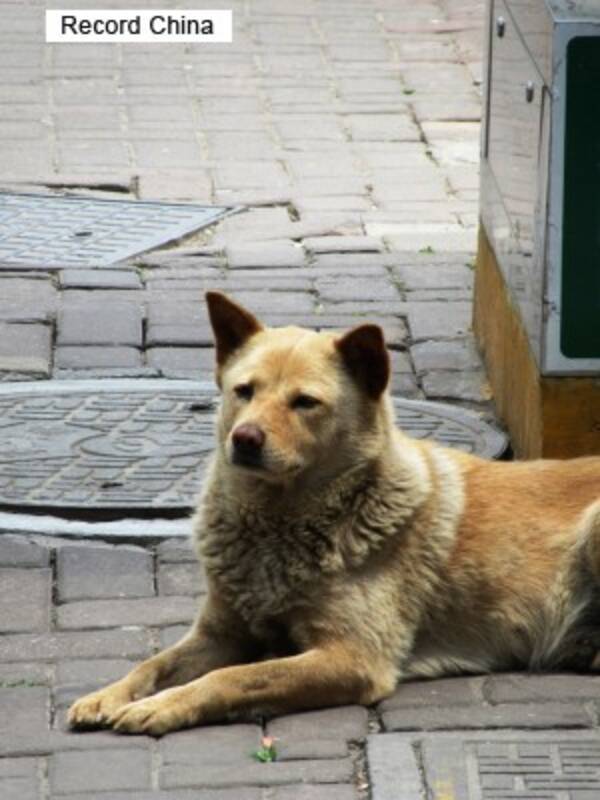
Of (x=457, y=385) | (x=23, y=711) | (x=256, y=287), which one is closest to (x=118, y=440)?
(x=457, y=385)

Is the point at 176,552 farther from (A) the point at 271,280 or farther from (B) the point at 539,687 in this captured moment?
(A) the point at 271,280

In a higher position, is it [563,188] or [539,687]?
[563,188]

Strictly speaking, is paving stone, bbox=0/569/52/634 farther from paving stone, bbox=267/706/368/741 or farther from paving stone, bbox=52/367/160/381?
paving stone, bbox=52/367/160/381

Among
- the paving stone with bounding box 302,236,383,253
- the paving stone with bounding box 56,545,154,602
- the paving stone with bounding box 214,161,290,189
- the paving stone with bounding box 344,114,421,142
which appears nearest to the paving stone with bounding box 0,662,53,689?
the paving stone with bounding box 56,545,154,602

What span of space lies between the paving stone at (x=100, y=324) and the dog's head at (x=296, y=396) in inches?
111

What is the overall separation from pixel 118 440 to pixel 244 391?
6.41 feet

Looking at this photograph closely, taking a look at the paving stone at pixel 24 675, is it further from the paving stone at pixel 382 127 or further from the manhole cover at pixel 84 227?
the paving stone at pixel 382 127

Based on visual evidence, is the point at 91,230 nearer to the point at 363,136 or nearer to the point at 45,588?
the point at 363,136

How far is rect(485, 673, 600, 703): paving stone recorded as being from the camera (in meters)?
5.62

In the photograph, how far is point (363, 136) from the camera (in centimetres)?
1171

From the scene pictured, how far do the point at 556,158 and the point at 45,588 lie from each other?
1901 millimetres

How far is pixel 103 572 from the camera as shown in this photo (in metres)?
6.45

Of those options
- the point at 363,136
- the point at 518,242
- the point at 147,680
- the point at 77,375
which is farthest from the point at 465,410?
the point at 363,136

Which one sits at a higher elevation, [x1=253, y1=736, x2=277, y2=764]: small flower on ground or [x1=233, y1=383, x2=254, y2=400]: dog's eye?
[x1=233, y1=383, x2=254, y2=400]: dog's eye
